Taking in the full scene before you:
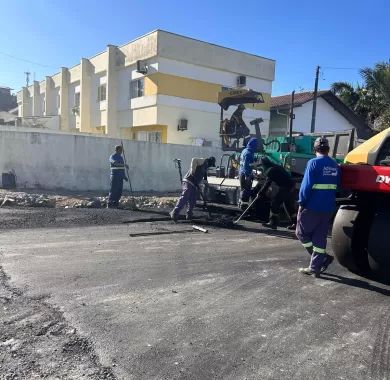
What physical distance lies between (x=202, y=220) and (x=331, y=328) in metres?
6.32

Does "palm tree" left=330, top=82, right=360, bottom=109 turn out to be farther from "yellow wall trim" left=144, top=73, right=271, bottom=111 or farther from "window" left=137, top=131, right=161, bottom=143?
"window" left=137, top=131, right=161, bottom=143

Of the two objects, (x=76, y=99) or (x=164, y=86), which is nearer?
(x=164, y=86)

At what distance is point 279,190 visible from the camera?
9.24 metres

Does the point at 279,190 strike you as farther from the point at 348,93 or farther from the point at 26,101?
the point at 26,101

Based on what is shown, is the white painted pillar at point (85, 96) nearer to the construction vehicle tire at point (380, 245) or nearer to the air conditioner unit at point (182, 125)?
the air conditioner unit at point (182, 125)

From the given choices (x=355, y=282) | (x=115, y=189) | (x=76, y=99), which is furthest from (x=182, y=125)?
(x=355, y=282)

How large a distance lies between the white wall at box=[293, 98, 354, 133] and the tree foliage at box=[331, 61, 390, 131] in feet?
4.06

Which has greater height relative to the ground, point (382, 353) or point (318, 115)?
point (318, 115)

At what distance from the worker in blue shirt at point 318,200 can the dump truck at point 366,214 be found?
22cm

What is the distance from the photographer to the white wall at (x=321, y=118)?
29931mm

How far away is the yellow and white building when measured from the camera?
2466cm

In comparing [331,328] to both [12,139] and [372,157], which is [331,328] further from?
[12,139]

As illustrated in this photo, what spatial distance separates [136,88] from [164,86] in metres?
2.72

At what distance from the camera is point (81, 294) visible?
4.94m
